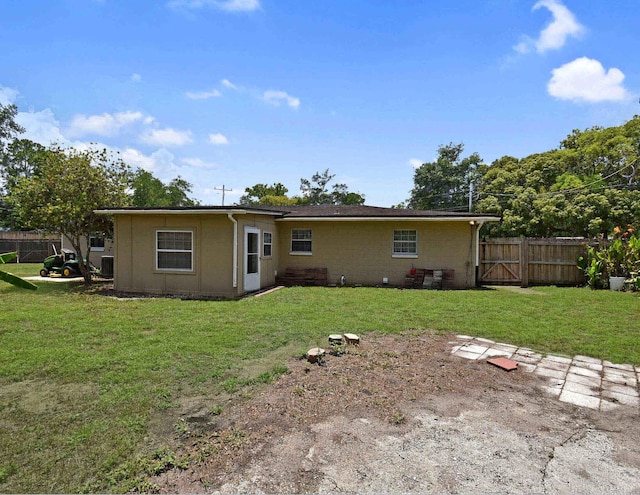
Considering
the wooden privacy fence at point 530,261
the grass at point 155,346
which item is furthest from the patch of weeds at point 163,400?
the wooden privacy fence at point 530,261

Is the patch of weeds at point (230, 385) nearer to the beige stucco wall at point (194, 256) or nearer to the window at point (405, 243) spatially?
the beige stucco wall at point (194, 256)

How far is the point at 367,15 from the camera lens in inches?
369

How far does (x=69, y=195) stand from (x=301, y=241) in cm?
754

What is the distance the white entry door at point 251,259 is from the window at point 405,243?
490 centimetres

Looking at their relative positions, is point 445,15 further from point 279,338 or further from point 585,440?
point 585,440

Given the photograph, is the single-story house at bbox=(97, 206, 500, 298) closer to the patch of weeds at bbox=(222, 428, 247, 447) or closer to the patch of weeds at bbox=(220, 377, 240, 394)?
the patch of weeds at bbox=(220, 377, 240, 394)

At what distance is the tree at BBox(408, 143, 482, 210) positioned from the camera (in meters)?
35.2

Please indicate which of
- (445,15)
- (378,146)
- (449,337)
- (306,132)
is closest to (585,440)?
(449,337)

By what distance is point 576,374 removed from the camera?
4.25 m

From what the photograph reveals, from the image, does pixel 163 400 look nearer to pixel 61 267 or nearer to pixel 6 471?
pixel 6 471

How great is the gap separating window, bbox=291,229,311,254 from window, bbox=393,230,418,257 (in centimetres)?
313

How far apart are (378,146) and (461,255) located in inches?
391

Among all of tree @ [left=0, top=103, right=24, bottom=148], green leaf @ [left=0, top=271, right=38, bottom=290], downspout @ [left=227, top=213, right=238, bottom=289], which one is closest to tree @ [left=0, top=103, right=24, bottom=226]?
tree @ [left=0, top=103, right=24, bottom=148]

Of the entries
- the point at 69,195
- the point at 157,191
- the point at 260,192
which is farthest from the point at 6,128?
the point at 69,195
